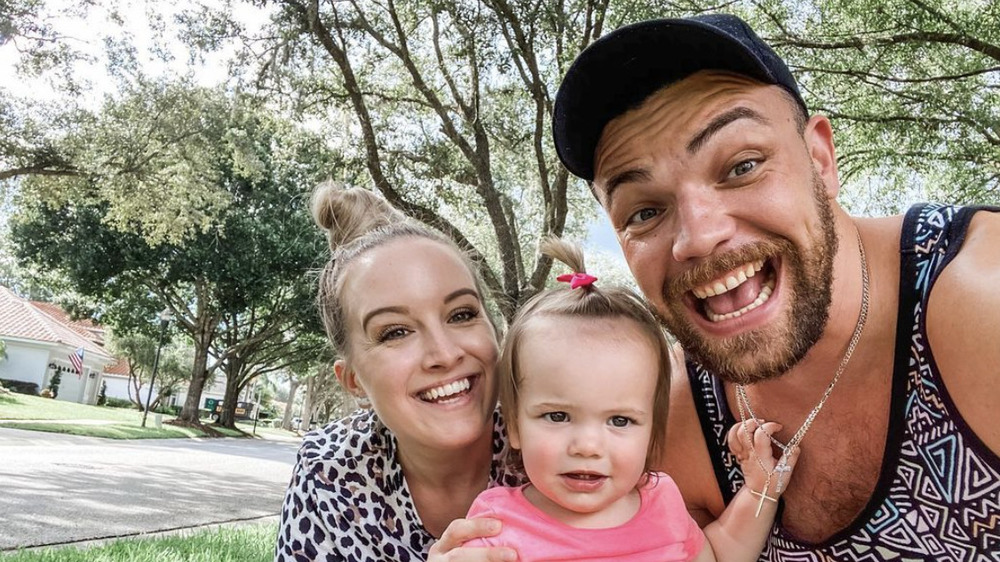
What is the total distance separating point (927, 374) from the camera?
5.49ft

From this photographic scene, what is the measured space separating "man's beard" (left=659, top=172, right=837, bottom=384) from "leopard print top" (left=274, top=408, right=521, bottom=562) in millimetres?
932

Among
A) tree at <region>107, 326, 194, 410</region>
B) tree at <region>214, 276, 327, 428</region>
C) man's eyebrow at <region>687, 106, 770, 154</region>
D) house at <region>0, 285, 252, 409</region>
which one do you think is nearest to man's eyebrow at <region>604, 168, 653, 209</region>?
man's eyebrow at <region>687, 106, 770, 154</region>

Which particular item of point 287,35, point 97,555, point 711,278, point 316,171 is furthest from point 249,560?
point 316,171

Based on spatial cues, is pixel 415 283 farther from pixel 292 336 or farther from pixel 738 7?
pixel 292 336

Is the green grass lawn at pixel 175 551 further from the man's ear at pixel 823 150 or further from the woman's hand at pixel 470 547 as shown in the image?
the man's ear at pixel 823 150

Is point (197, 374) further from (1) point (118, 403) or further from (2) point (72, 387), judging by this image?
(1) point (118, 403)

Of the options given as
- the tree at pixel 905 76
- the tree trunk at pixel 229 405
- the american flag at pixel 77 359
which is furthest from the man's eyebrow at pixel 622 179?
the american flag at pixel 77 359

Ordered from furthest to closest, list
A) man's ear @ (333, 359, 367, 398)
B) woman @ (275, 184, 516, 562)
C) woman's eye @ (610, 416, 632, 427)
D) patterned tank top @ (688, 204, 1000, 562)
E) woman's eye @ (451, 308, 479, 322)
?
man's ear @ (333, 359, 367, 398) → woman's eye @ (451, 308, 479, 322) → woman @ (275, 184, 516, 562) → woman's eye @ (610, 416, 632, 427) → patterned tank top @ (688, 204, 1000, 562)

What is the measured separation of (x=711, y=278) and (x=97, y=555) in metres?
5.29

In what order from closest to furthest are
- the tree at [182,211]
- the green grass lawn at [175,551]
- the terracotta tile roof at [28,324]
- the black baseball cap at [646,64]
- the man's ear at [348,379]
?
1. the black baseball cap at [646,64]
2. the man's ear at [348,379]
3. the green grass lawn at [175,551]
4. the tree at [182,211]
5. the terracotta tile roof at [28,324]

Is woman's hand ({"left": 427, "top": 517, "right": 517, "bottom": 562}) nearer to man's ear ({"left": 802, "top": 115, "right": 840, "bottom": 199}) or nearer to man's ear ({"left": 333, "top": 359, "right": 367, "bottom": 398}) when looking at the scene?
man's ear ({"left": 333, "top": 359, "right": 367, "bottom": 398})

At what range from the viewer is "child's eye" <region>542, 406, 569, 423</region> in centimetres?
213

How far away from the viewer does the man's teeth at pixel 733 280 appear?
6.11ft

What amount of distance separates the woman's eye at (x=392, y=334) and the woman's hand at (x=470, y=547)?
64 cm
